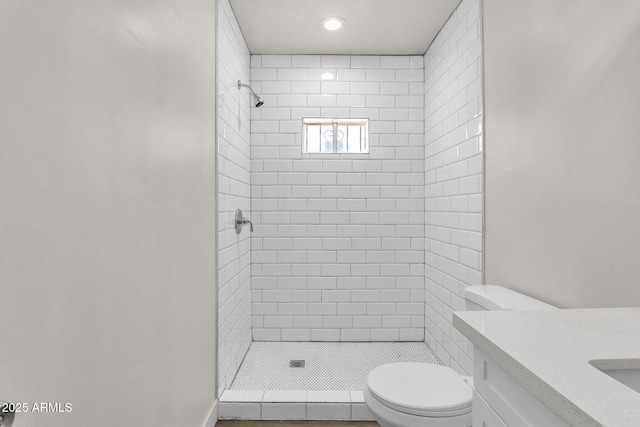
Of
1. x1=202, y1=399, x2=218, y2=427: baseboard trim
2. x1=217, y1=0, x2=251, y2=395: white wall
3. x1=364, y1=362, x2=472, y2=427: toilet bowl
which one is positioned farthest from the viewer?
x1=217, y1=0, x2=251, y2=395: white wall

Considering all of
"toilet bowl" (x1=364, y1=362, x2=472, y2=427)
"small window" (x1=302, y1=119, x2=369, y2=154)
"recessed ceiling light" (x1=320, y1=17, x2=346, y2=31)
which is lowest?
"toilet bowl" (x1=364, y1=362, x2=472, y2=427)

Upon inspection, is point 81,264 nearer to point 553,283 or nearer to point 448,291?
point 553,283

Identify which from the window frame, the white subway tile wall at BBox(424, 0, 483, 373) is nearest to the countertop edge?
the white subway tile wall at BBox(424, 0, 483, 373)

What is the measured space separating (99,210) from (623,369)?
3.88ft

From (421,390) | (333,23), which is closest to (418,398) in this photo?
(421,390)

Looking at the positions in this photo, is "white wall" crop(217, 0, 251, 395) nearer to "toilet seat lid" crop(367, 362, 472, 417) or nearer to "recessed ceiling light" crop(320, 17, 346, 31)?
"recessed ceiling light" crop(320, 17, 346, 31)

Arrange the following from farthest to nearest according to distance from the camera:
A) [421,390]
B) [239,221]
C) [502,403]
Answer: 1. [239,221]
2. [421,390]
3. [502,403]

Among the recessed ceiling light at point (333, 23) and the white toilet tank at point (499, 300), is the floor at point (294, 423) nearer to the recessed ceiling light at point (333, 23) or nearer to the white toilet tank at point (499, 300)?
the white toilet tank at point (499, 300)

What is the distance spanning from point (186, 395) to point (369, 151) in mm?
2171

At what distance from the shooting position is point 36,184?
0.72 m

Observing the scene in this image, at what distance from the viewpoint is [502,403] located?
751 mm

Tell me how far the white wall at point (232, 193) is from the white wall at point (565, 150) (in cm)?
148

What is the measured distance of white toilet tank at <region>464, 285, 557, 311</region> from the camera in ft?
4.69

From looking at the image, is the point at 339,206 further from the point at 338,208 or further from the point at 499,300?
the point at 499,300
